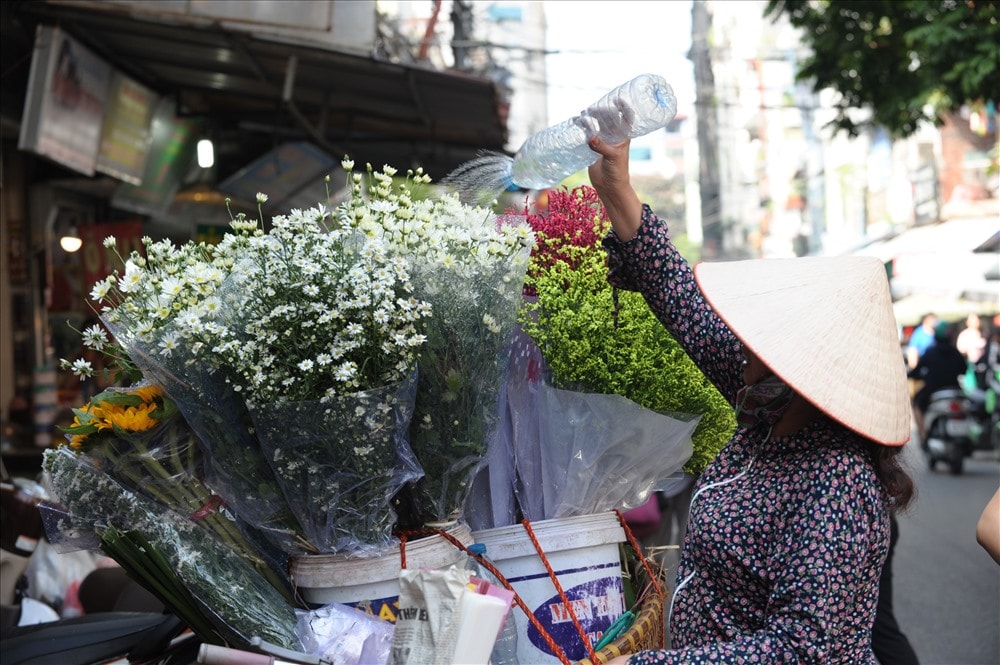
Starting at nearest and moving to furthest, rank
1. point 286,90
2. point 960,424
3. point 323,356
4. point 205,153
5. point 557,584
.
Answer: point 323,356 → point 557,584 → point 286,90 → point 205,153 → point 960,424

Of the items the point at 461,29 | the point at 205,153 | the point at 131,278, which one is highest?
the point at 461,29

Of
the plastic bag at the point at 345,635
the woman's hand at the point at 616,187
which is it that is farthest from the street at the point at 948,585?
the plastic bag at the point at 345,635

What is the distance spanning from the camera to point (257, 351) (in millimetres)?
1905

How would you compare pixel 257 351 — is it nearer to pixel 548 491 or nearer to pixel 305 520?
pixel 305 520

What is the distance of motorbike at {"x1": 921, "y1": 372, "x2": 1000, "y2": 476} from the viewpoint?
14320 mm

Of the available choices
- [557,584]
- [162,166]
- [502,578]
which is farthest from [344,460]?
[162,166]

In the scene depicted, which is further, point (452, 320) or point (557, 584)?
point (557, 584)

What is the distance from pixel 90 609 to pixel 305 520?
2799 millimetres

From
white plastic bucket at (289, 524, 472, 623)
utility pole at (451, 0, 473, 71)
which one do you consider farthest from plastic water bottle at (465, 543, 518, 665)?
utility pole at (451, 0, 473, 71)

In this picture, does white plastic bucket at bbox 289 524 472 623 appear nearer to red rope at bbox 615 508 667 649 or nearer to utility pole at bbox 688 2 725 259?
red rope at bbox 615 508 667 649

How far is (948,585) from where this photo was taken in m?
8.30

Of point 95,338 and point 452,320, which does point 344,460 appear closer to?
point 452,320

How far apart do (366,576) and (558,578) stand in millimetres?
424

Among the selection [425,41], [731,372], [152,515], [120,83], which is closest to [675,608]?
[731,372]
